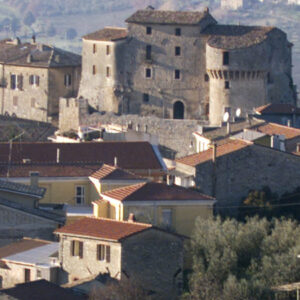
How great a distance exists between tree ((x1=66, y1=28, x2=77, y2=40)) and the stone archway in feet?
280

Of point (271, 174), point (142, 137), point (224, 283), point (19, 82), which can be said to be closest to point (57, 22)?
point (19, 82)

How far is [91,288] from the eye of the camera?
1393 inches

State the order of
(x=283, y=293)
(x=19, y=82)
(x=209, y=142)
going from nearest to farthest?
1. (x=283, y=293)
2. (x=209, y=142)
3. (x=19, y=82)

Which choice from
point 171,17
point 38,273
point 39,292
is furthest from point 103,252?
point 171,17

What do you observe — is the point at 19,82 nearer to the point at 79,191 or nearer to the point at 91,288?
the point at 79,191

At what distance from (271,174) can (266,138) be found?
597 cm

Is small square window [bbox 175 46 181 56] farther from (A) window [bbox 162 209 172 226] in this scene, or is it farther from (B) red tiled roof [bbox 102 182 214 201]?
(A) window [bbox 162 209 172 226]

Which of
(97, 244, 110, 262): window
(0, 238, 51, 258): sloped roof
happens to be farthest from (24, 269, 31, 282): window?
(97, 244, 110, 262): window

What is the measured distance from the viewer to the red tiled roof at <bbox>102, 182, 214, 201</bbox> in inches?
1626

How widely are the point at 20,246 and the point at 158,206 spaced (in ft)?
12.1

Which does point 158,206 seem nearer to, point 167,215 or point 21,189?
point 167,215

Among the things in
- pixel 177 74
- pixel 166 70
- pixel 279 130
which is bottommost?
pixel 177 74

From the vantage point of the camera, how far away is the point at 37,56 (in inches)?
2950

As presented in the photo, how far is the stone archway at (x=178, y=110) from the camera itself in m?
69.1
